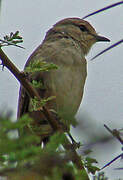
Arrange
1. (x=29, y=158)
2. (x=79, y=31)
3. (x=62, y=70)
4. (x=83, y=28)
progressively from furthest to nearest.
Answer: (x=83, y=28), (x=79, y=31), (x=62, y=70), (x=29, y=158)

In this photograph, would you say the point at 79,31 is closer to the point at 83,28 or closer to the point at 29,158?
the point at 83,28

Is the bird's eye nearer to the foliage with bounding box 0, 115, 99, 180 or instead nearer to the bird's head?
the bird's head

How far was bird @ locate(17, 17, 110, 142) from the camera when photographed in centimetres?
241

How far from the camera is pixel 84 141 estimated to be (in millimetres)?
537

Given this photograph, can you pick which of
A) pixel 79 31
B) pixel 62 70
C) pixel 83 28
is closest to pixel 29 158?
pixel 62 70

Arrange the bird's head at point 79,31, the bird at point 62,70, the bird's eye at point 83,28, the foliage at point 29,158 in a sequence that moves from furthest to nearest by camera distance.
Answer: the bird's eye at point 83,28, the bird's head at point 79,31, the bird at point 62,70, the foliage at point 29,158

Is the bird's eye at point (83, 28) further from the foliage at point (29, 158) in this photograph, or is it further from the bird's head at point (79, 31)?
the foliage at point (29, 158)

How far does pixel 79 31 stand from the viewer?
125 inches

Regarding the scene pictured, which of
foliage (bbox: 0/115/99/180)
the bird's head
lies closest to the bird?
the bird's head

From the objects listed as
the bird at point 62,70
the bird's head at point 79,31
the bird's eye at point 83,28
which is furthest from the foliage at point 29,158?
the bird's eye at point 83,28

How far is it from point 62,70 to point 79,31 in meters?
0.82

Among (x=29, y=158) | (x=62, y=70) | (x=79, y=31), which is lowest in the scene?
(x=29, y=158)

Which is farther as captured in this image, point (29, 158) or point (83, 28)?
point (83, 28)

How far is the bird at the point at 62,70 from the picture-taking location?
2.41 meters
